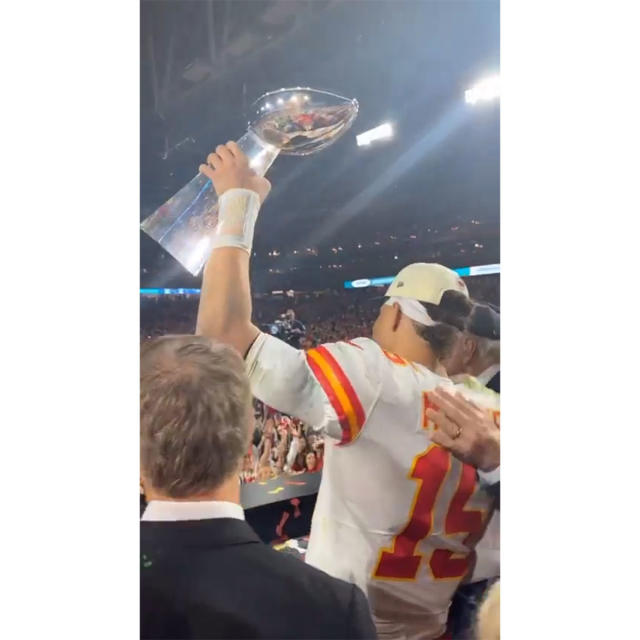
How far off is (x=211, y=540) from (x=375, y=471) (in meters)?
0.39

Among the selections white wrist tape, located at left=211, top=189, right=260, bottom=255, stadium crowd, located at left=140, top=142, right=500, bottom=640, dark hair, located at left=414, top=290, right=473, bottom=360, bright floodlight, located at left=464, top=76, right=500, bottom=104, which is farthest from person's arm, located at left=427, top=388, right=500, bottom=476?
bright floodlight, located at left=464, top=76, right=500, bottom=104

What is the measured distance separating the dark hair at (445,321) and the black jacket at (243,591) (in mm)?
579

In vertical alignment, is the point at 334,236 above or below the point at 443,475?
above

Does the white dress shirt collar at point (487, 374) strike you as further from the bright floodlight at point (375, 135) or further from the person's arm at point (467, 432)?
the bright floodlight at point (375, 135)

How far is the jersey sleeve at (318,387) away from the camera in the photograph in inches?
50.4

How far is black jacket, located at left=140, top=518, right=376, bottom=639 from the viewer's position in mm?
1247

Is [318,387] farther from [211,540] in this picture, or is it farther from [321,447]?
[211,540]

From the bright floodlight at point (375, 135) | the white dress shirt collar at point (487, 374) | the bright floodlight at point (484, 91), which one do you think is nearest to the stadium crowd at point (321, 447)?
the white dress shirt collar at point (487, 374)

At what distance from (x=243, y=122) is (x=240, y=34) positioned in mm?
203

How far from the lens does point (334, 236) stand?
134 cm
